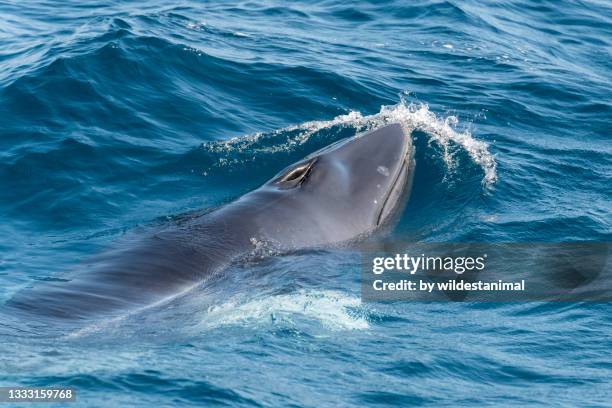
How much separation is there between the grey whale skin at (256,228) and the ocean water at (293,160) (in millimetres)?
478

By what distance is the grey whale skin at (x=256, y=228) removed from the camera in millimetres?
15554

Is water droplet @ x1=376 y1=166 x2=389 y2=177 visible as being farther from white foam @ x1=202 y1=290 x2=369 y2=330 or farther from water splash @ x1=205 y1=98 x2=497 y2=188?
white foam @ x1=202 y1=290 x2=369 y2=330

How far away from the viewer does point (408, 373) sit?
46.0 feet

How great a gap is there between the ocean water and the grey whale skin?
48cm

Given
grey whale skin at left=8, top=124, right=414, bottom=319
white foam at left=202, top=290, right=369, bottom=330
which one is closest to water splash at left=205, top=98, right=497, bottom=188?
grey whale skin at left=8, top=124, right=414, bottom=319

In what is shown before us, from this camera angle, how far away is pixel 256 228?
17.8 metres

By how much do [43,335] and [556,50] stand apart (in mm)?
26115

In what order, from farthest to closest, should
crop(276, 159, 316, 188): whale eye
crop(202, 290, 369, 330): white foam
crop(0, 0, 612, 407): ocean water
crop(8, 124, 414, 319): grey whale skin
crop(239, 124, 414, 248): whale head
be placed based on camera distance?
crop(276, 159, 316, 188): whale eye → crop(239, 124, 414, 248): whale head → crop(8, 124, 414, 319): grey whale skin → crop(202, 290, 369, 330): white foam → crop(0, 0, 612, 407): ocean water

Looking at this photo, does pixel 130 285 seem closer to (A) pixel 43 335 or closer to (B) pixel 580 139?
(A) pixel 43 335

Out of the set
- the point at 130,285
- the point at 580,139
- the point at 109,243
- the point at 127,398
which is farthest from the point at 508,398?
the point at 580,139

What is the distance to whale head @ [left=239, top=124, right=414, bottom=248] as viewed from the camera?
18.1 metres

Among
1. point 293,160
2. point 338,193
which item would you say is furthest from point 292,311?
point 293,160

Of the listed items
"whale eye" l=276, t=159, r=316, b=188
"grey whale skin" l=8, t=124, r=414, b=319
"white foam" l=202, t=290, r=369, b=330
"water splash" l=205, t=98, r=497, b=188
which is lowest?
"white foam" l=202, t=290, r=369, b=330

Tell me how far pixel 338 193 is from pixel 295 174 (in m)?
1.11
